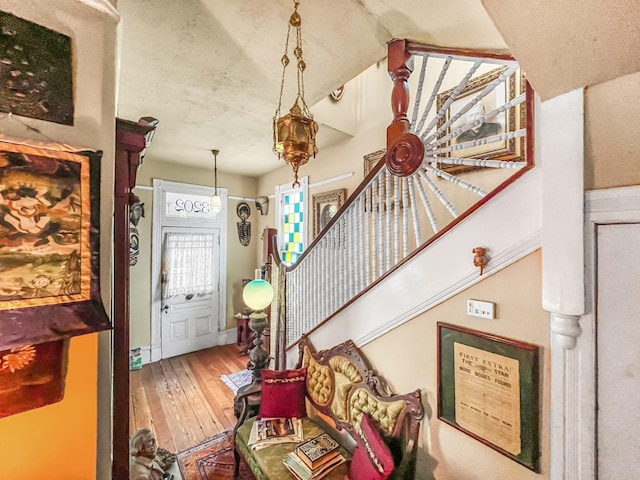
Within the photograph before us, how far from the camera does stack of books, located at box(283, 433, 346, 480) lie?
5.54ft

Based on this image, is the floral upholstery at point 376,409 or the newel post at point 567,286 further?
the floral upholstery at point 376,409

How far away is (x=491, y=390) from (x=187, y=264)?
451 centimetres

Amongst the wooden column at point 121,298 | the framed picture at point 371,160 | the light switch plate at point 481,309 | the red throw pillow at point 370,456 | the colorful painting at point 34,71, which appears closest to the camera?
the colorful painting at point 34,71

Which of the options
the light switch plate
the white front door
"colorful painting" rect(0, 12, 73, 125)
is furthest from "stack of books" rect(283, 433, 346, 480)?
the white front door

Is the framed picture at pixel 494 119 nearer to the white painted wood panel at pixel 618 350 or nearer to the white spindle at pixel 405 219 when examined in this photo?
the white spindle at pixel 405 219

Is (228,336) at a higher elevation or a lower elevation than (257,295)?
lower

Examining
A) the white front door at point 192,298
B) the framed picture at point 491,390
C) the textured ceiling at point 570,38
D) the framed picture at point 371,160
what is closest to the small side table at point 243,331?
the white front door at point 192,298

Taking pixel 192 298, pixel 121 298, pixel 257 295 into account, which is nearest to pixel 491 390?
pixel 121 298

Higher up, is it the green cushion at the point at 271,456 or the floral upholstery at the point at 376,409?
the floral upholstery at the point at 376,409

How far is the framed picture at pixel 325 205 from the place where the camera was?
3.70 metres

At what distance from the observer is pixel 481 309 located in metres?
1.33

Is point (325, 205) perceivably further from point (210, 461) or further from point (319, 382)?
point (210, 461)

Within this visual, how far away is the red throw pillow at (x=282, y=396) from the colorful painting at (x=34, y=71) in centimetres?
211

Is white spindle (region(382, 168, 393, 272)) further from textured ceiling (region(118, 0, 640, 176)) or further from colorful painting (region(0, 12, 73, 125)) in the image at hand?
colorful painting (region(0, 12, 73, 125))
